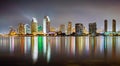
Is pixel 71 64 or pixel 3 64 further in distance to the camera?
pixel 71 64

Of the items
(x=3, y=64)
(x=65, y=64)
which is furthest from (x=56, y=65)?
(x=3, y=64)

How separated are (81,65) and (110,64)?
1.42 metres

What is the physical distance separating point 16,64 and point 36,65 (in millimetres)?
943

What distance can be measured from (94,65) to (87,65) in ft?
1.59

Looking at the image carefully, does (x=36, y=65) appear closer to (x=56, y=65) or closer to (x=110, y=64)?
(x=56, y=65)

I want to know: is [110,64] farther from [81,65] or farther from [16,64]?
[16,64]

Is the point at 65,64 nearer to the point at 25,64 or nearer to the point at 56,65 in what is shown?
the point at 56,65

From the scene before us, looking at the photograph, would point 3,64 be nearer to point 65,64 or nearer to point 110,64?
point 65,64

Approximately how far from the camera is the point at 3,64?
44.4 ft

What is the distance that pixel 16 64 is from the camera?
549 inches

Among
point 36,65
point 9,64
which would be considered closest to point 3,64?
point 9,64

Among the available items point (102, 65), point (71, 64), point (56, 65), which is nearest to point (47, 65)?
point (56, 65)

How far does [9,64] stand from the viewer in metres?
13.8

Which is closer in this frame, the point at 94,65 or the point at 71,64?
the point at 94,65
